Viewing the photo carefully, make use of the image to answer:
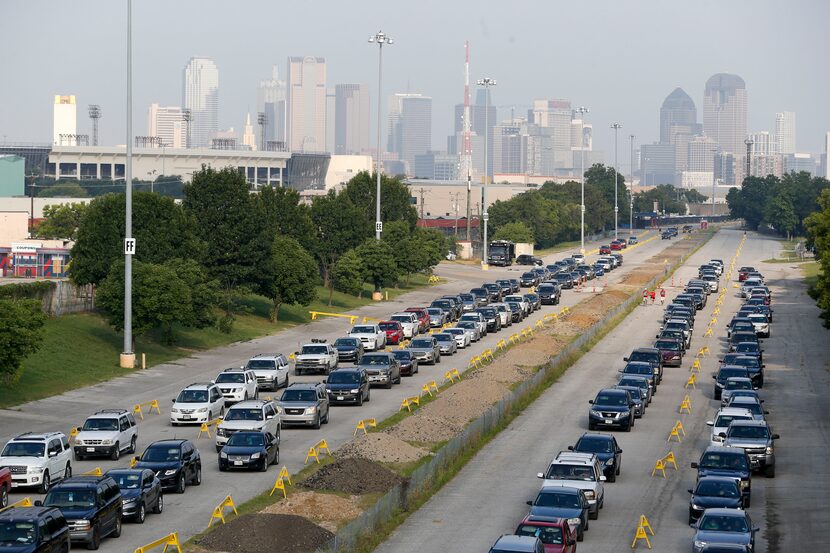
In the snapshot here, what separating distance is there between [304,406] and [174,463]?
1115cm

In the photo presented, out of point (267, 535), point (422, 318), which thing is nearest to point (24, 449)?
point (267, 535)

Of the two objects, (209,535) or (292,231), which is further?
(292,231)

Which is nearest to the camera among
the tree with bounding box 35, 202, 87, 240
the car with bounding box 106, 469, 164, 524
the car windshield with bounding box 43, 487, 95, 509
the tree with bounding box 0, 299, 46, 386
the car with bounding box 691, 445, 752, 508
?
the car windshield with bounding box 43, 487, 95, 509

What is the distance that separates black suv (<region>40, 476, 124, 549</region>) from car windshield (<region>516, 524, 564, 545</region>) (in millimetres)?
9146

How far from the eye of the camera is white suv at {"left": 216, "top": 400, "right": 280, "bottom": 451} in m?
41.8

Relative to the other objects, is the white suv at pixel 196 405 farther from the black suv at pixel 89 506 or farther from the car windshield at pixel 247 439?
the black suv at pixel 89 506

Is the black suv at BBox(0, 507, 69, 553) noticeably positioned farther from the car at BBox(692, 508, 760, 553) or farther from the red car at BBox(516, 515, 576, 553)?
the car at BBox(692, 508, 760, 553)

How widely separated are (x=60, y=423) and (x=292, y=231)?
50.1 meters

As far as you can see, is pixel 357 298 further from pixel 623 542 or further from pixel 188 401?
pixel 623 542

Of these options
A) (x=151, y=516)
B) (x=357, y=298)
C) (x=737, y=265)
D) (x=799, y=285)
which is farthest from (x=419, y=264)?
(x=151, y=516)

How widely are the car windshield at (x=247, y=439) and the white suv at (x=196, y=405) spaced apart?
25.8 feet

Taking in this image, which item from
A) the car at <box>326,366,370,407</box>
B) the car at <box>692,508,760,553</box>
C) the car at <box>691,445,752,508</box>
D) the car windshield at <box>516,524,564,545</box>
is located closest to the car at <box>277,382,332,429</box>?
the car at <box>326,366,370,407</box>

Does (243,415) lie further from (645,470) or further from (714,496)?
(714,496)

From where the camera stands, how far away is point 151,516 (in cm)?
3341
